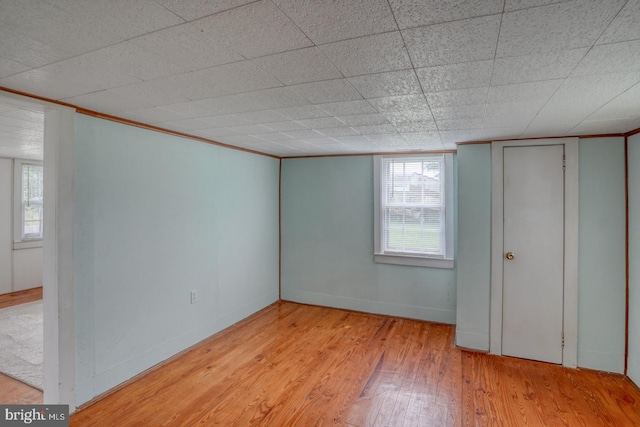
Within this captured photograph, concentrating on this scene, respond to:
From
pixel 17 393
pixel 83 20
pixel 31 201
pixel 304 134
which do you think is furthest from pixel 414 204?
pixel 31 201

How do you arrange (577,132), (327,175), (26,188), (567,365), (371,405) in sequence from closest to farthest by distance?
(371,405), (577,132), (567,365), (327,175), (26,188)

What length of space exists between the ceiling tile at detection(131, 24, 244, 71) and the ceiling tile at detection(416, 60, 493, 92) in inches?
35.8

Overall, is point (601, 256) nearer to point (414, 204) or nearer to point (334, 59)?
point (414, 204)

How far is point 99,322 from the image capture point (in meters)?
2.51

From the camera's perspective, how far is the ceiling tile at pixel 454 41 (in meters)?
1.17

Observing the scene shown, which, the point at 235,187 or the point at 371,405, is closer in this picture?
the point at 371,405

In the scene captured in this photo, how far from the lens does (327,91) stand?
1.91 meters

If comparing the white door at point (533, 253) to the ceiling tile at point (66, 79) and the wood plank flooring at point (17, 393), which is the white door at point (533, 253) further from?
the wood plank flooring at point (17, 393)

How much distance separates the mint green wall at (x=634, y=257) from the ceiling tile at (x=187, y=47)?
3262 millimetres

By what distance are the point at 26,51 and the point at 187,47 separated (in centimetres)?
70

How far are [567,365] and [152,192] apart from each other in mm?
4116

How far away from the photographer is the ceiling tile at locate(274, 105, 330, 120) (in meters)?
2.26

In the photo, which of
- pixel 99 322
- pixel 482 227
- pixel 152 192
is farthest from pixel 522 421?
pixel 152 192

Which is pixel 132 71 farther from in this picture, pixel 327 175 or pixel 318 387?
pixel 327 175
